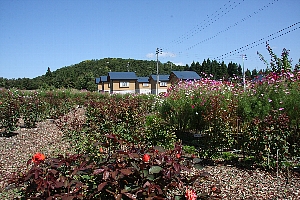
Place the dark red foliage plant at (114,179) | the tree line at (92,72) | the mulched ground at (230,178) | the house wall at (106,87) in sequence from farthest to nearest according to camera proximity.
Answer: the house wall at (106,87) < the tree line at (92,72) < the mulched ground at (230,178) < the dark red foliage plant at (114,179)

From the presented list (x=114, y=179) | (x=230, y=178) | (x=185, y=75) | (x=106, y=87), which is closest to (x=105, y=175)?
(x=114, y=179)

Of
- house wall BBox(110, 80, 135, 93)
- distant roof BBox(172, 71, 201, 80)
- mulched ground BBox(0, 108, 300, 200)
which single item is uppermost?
distant roof BBox(172, 71, 201, 80)

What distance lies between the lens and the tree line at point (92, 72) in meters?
37.8

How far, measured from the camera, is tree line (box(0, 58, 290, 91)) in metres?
37.8

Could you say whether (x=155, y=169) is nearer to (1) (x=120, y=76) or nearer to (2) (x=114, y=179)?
(2) (x=114, y=179)

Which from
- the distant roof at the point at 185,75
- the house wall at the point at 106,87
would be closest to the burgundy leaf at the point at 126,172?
the distant roof at the point at 185,75

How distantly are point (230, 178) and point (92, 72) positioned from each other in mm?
49395

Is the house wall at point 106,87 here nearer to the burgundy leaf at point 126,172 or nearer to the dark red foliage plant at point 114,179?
the dark red foliage plant at point 114,179

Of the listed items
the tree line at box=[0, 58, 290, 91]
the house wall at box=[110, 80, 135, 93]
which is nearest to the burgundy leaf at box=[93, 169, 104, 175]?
the tree line at box=[0, 58, 290, 91]

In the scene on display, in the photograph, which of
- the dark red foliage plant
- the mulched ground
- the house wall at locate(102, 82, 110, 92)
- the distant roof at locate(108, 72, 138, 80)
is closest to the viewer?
the dark red foliage plant

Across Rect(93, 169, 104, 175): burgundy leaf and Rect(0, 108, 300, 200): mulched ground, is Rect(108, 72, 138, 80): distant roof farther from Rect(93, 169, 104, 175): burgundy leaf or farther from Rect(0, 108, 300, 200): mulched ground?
Rect(93, 169, 104, 175): burgundy leaf

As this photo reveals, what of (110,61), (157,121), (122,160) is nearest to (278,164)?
(157,121)

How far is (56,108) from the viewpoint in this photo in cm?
1013

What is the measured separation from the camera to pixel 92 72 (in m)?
50.7
